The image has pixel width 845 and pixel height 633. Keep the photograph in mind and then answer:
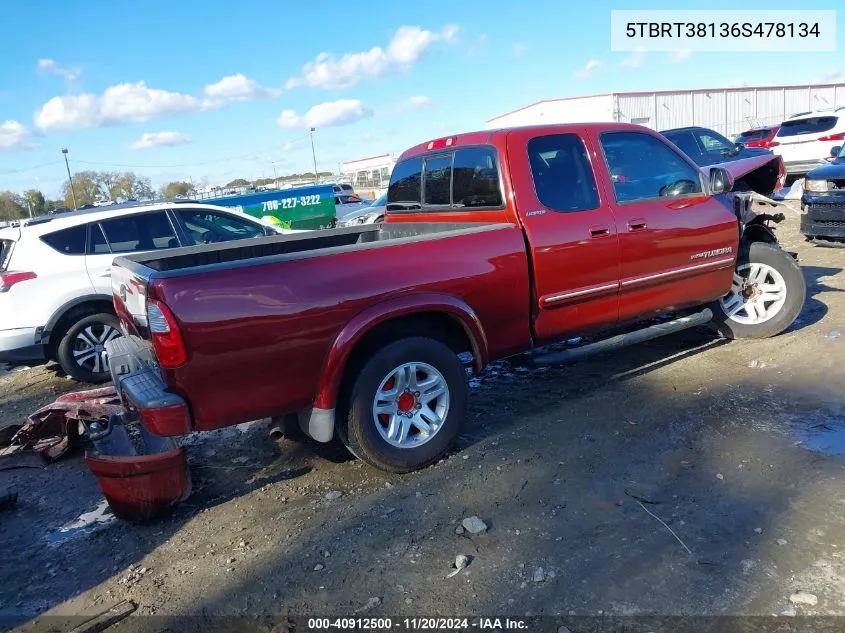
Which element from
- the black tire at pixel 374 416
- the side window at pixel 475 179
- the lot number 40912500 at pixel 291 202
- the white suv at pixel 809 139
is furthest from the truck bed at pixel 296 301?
the white suv at pixel 809 139

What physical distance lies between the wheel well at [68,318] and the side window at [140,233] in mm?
629

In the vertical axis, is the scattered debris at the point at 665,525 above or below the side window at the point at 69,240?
below

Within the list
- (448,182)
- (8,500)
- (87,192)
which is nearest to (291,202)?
(448,182)

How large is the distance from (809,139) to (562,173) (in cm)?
1455

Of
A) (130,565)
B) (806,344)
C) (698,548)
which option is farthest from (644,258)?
(130,565)

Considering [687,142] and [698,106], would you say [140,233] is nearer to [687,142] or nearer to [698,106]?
A: [687,142]

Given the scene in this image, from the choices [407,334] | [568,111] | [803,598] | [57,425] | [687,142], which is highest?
[568,111]

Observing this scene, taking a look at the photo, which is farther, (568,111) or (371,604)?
(568,111)

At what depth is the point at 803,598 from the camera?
8.12 feet

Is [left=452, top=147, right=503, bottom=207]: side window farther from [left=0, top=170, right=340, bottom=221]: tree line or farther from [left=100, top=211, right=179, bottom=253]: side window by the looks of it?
[left=0, top=170, right=340, bottom=221]: tree line

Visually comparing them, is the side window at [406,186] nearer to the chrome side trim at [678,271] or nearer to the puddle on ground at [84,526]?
the chrome side trim at [678,271]

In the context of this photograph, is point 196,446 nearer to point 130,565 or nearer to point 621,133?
point 130,565

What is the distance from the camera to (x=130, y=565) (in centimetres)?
316

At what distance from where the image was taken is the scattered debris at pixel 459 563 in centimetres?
285
